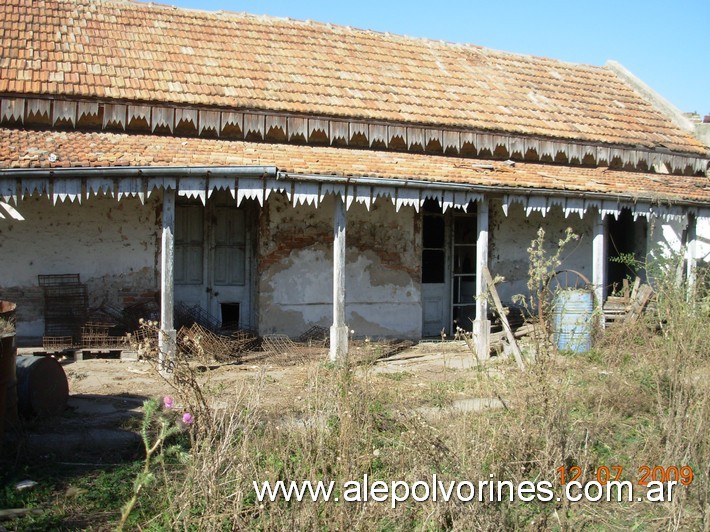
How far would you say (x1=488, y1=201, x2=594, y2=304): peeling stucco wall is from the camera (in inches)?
523

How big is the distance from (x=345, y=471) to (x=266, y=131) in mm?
8029

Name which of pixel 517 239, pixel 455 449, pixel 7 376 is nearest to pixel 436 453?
pixel 455 449

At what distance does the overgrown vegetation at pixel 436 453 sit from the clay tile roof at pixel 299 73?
7.10m

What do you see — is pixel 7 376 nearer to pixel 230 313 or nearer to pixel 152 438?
pixel 152 438

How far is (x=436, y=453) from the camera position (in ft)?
14.9

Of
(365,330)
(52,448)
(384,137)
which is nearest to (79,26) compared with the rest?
(384,137)

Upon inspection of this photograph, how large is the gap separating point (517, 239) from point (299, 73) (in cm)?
511

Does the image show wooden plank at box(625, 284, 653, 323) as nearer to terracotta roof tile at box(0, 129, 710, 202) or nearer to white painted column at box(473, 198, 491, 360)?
terracotta roof tile at box(0, 129, 710, 202)

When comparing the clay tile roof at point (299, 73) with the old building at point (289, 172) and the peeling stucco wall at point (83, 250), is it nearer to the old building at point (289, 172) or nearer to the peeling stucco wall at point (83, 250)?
the old building at point (289, 172)

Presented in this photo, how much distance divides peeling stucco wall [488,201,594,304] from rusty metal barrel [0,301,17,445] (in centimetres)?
877

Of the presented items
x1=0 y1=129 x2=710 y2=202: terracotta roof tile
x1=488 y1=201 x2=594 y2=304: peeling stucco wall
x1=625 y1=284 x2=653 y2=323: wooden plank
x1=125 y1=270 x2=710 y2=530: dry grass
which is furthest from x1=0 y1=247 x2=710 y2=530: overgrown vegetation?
x1=488 y1=201 x2=594 y2=304: peeling stucco wall

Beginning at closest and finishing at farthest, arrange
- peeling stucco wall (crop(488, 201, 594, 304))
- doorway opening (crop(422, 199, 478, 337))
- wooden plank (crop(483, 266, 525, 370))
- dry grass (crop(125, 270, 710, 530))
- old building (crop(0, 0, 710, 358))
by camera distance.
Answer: dry grass (crop(125, 270, 710, 530)) < wooden plank (crop(483, 266, 525, 370)) < old building (crop(0, 0, 710, 358)) < doorway opening (crop(422, 199, 478, 337)) < peeling stucco wall (crop(488, 201, 594, 304))

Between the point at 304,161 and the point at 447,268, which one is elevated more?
the point at 304,161

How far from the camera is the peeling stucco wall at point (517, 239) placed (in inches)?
523
